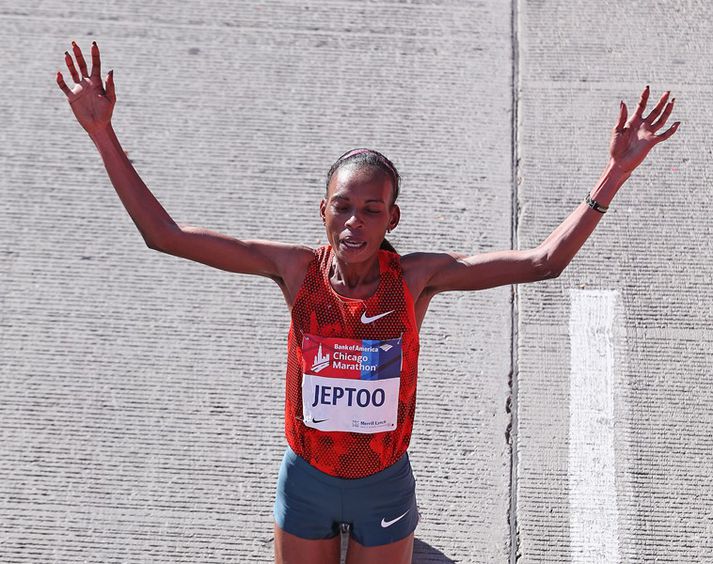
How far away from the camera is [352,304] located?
3553 mm

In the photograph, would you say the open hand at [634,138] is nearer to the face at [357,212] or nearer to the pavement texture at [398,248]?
the face at [357,212]

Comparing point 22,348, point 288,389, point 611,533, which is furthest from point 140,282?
point 611,533

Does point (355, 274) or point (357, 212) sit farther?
point (355, 274)

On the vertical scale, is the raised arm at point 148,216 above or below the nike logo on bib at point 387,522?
above

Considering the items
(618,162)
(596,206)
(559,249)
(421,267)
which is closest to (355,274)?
(421,267)

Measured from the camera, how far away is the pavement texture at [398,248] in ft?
15.3

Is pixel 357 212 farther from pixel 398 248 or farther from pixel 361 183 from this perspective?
pixel 398 248

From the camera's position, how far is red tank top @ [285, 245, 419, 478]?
3.52 m

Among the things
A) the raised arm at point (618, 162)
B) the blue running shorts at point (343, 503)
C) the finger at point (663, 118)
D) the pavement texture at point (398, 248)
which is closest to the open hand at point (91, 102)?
the blue running shorts at point (343, 503)

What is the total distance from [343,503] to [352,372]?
17.8 inches

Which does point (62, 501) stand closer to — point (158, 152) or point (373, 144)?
point (158, 152)

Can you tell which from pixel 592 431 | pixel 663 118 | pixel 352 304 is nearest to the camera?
pixel 663 118

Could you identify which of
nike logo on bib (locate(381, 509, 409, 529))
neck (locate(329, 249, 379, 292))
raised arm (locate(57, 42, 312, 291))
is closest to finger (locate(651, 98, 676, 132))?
neck (locate(329, 249, 379, 292))

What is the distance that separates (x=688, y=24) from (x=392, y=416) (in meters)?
4.25
